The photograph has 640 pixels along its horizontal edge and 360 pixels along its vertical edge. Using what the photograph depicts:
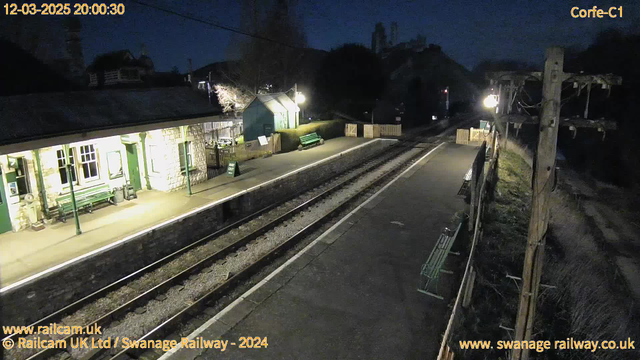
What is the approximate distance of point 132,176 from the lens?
48.9ft

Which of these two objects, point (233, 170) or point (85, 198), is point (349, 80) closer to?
point (233, 170)

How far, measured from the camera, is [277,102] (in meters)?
27.5

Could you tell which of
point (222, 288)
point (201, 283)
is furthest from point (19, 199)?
point (222, 288)

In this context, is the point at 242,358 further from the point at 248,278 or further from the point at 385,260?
the point at 385,260

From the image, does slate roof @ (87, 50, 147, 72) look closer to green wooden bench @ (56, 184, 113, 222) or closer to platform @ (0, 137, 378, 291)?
platform @ (0, 137, 378, 291)

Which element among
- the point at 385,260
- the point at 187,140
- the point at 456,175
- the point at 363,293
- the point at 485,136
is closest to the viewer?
the point at 363,293

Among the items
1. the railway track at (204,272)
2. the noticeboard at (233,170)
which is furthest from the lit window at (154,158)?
the railway track at (204,272)

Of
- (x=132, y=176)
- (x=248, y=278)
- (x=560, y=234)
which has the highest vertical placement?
(x=132, y=176)

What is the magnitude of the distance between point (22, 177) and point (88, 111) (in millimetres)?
2843

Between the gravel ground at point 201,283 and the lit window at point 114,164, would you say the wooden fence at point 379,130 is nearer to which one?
the gravel ground at point 201,283

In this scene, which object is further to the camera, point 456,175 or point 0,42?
point 0,42

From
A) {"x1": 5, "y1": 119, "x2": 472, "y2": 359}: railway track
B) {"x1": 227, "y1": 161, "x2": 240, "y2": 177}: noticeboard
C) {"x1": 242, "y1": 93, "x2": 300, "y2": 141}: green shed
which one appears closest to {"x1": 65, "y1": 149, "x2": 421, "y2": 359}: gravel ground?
{"x1": 5, "y1": 119, "x2": 472, "y2": 359}: railway track

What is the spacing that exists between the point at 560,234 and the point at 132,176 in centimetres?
→ 1703

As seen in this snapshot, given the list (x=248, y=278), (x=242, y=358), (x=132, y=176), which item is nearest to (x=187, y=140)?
(x=132, y=176)
